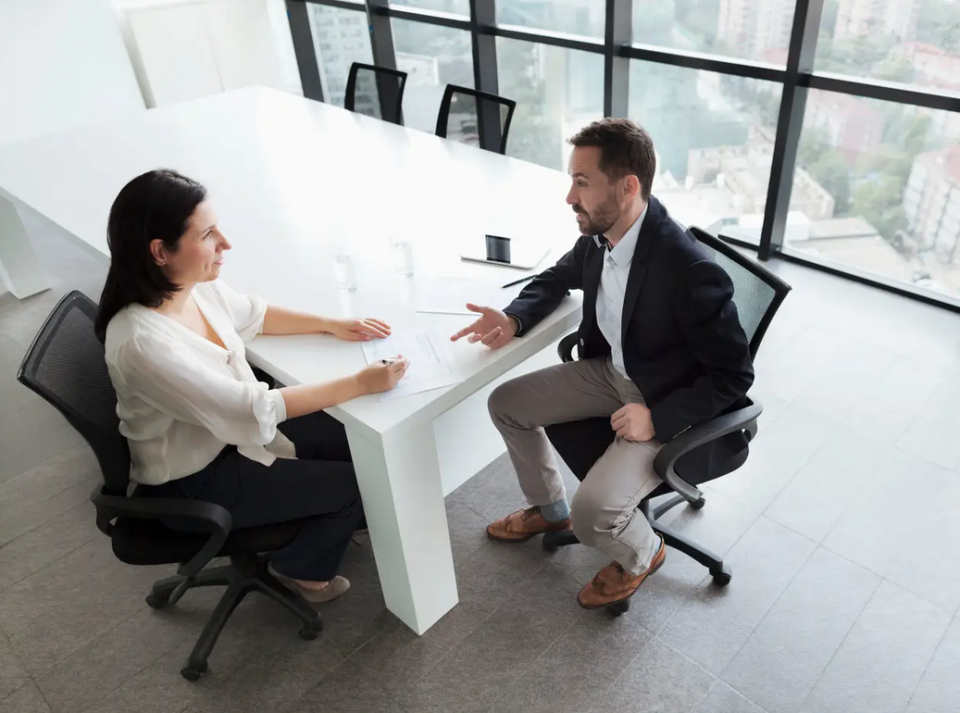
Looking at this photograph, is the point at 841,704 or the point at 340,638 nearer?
the point at 841,704

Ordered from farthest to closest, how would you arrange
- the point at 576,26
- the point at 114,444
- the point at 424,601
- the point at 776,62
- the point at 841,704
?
the point at 576,26 < the point at 776,62 < the point at 424,601 < the point at 841,704 < the point at 114,444

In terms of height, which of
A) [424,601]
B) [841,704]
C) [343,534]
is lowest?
[841,704]

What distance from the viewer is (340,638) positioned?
6.92 ft

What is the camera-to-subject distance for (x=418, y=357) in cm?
189

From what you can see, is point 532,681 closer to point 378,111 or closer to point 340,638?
point 340,638

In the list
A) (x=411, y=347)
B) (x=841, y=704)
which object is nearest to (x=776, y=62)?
(x=411, y=347)

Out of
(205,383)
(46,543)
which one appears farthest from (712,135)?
(46,543)

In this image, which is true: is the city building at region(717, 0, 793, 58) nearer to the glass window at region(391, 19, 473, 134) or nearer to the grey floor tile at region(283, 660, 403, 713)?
the glass window at region(391, 19, 473, 134)

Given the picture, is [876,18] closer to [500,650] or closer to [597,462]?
[597,462]

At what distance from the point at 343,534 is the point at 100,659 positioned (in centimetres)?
83

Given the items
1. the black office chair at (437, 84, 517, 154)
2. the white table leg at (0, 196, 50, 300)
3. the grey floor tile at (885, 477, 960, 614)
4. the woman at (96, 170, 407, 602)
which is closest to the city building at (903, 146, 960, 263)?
the grey floor tile at (885, 477, 960, 614)

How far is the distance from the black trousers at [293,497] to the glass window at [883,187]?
2.83 meters

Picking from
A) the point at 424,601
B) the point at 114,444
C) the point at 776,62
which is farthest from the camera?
the point at 776,62

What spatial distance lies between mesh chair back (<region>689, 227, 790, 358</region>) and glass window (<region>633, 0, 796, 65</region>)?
1878 mm
